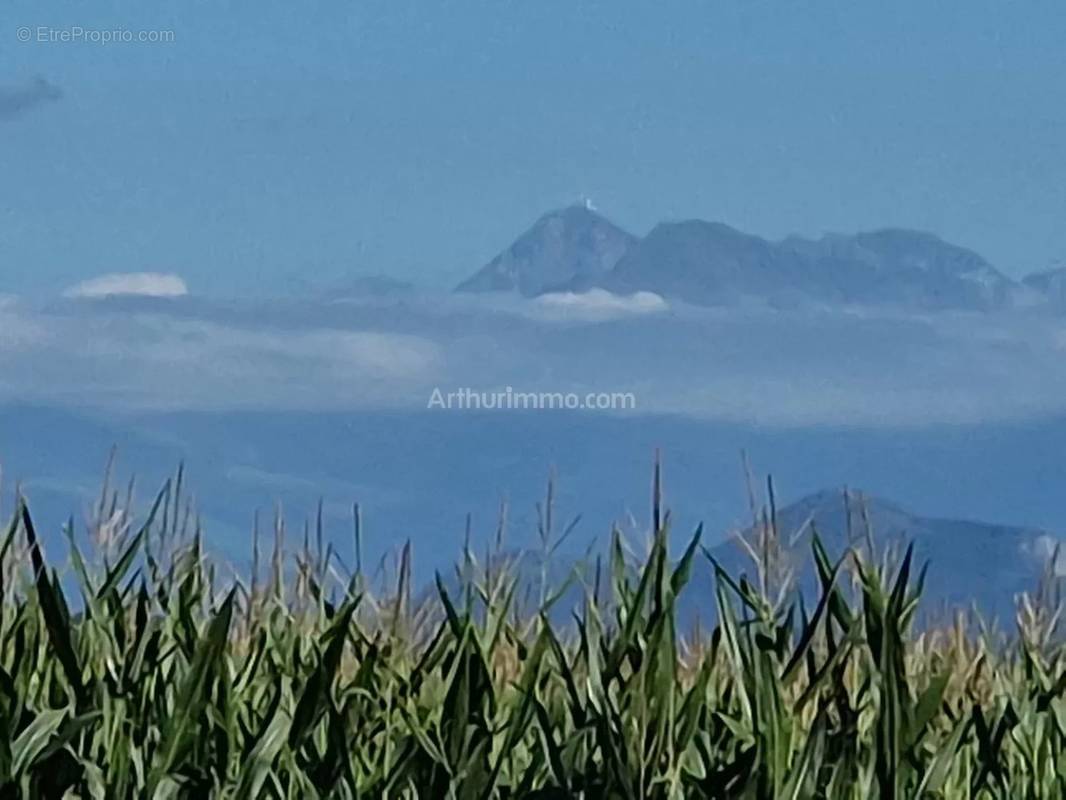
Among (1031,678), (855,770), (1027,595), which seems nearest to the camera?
(855,770)

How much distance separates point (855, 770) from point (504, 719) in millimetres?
513

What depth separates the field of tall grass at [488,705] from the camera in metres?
1.82

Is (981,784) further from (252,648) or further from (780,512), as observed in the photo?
(252,648)

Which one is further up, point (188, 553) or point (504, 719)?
point (188, 553)

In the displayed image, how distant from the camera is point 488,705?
2141 millimetres

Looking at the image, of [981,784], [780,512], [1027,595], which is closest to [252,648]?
[780,512]

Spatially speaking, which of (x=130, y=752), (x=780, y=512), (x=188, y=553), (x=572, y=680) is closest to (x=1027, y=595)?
(x=780, y=512)

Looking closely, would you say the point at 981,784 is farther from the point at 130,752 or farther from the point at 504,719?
the point at 130,752

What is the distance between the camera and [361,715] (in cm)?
204

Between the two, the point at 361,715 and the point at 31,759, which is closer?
the point at 31,759

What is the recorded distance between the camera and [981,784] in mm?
2139

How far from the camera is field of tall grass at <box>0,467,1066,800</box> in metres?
1.82

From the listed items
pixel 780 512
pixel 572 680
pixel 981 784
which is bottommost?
pixel 981 784

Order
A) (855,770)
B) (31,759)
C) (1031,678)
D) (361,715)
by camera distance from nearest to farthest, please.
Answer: (31,759) < (855,770) < (361,715) < (1031,678)
